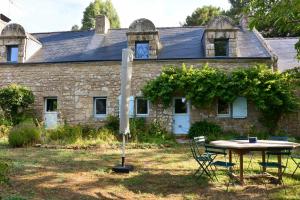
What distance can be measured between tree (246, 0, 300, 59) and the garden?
253 centimetres

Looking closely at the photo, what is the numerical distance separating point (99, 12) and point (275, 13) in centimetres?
3443

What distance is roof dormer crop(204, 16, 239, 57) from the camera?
1712 centimetres

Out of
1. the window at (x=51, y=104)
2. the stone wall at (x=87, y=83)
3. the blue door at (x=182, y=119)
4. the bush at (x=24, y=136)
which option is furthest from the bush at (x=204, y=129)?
the window at (x=51, y=104)

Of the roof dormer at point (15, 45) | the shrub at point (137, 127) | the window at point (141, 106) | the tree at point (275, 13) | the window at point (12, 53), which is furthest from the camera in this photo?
the window at point (12, 53)

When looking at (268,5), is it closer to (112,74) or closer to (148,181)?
(148,181)

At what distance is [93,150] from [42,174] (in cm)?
437

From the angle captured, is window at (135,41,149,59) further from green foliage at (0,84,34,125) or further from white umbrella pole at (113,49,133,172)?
white umbrella pole at (113,49,133,172)

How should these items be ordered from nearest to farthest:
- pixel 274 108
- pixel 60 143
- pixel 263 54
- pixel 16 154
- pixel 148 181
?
pixel 148 181
pixel 16 154
pixel 60 143
pixel 274 108
pixel 263 54

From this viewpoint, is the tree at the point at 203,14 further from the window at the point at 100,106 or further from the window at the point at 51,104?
the window at the point at 51,104

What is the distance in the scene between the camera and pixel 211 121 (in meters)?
16.6

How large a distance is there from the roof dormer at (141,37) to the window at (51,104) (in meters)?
4.73

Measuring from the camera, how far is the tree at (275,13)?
6078 millimetres

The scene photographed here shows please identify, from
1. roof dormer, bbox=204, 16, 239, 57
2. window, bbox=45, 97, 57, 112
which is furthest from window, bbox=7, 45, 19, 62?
roof dormer, bbox=204, 16, 239, 57

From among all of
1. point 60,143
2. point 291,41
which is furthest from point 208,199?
point 291,41
